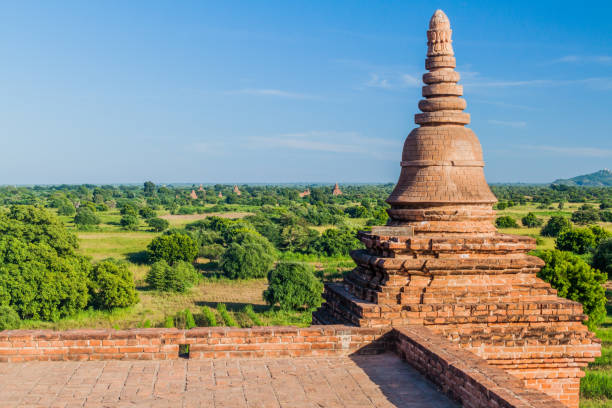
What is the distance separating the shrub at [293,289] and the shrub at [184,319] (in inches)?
146

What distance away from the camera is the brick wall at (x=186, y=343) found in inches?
258

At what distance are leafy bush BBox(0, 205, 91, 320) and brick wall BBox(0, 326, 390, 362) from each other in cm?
1906

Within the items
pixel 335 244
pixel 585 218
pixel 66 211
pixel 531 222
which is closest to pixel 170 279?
pixel 335 244

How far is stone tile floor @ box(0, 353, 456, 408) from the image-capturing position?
17.8 feet

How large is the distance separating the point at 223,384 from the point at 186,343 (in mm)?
904

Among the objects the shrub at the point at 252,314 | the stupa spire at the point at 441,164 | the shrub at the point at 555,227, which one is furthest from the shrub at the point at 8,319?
the shrub at the point at 555,227

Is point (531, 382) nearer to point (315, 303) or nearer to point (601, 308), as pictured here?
point (601, 308)

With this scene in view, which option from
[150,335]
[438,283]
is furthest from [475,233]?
[150,335]

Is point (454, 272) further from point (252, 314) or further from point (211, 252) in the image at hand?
point (211, 252)

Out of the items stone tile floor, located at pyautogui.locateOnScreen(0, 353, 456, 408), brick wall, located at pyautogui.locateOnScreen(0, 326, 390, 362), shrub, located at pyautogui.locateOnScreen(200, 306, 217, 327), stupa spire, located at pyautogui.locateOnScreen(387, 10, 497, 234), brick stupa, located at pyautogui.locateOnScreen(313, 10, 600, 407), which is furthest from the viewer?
shrub, located at pyautogui.locateOnScreen(200, 306, 217, 327)

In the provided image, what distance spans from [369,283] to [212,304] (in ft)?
68.5

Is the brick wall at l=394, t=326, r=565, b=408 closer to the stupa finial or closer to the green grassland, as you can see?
the stupa finial

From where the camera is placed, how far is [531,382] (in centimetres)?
693

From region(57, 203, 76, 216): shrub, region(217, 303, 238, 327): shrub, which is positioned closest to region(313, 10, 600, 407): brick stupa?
region(217, 303, 238, 327): shrub
